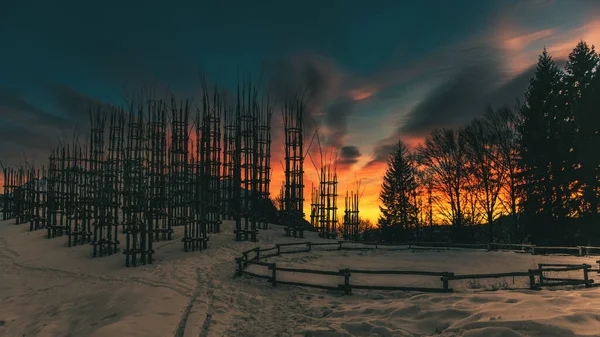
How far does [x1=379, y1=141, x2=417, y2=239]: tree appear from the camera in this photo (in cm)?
5128

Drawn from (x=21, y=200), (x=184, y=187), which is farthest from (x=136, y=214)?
(x=21, y=200)

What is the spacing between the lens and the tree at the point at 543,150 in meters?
31.5

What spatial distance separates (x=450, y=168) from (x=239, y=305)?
113ft

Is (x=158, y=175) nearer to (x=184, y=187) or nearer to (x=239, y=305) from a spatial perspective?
(x=184, y=187)

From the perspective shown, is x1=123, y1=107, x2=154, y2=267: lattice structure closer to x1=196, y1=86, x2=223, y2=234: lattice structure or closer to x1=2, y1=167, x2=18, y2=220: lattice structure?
x1=196, y1=86, x2=223, y2=234: lattice structure

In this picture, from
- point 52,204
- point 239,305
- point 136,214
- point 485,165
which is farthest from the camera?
point 485,165

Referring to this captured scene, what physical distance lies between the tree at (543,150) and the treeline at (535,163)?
0.07m

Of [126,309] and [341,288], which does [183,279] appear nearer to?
[126,309]

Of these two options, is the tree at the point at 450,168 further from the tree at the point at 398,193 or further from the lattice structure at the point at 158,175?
the lattice structure at the point at 158,175

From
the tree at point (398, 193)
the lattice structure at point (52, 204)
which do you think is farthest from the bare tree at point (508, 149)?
the lattice structure at point (52, 204)

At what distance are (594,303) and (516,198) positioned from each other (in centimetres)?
2965

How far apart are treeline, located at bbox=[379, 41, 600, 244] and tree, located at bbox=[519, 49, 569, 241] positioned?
7cm

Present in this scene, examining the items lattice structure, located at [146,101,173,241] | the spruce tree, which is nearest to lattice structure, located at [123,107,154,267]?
lattice structure, located at [146,101,173,241]

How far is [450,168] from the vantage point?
40.3 metres
